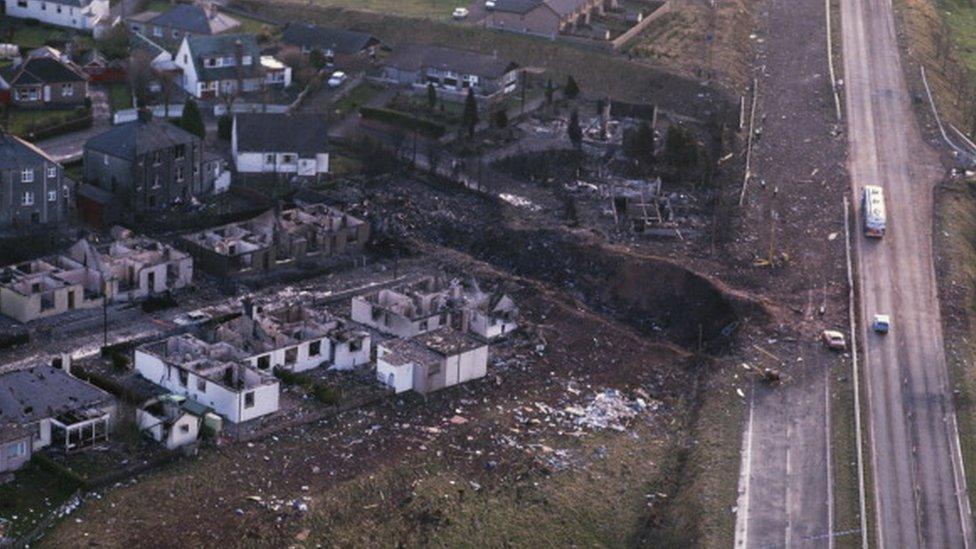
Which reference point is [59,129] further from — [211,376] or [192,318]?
[211,376]

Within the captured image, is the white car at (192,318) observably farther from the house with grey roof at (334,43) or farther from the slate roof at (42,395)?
the house with grey roof at (334,43)

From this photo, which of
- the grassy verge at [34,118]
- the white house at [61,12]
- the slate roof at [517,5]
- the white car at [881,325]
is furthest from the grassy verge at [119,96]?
the white car at [881,325]

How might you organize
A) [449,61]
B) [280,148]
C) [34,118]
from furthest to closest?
[449,61]
[34,118]
[280,148]

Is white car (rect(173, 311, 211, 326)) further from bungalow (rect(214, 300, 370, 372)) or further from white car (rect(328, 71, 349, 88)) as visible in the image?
white car (rect(328, 71, 349, 88))

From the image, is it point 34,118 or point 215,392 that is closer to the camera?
point 215,392

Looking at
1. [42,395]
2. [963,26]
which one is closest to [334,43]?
[963,26]

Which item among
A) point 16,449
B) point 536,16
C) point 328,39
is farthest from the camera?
point 536,16

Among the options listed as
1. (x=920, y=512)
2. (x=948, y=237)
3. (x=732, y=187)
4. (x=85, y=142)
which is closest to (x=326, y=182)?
(x=85, y=142)
